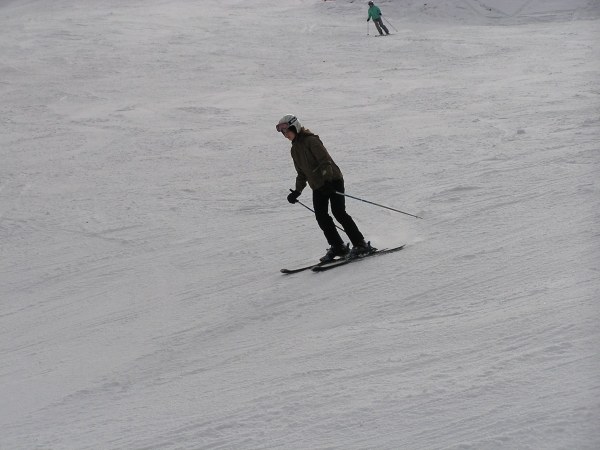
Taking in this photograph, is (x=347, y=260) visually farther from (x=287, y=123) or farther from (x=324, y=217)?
(x=287, y=123)

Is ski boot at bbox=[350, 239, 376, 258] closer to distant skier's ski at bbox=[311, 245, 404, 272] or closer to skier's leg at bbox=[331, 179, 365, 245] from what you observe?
distant skier's ski at bbox=[311, 245, 404, 272]

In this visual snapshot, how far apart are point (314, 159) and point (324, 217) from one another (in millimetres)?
640

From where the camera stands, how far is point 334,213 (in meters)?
7.20

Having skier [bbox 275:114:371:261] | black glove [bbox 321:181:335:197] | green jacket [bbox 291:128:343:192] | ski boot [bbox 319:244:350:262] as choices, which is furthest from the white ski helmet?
ski boot [bbox 319:244:350:262]

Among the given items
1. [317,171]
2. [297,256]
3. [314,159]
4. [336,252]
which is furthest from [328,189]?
[297,256]

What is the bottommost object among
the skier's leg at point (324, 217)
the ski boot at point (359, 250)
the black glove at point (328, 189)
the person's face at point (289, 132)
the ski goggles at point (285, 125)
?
the ski boot at point (359, 250)

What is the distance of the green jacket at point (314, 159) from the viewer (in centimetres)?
695

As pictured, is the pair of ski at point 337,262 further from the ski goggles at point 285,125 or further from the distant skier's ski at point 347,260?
Result: the ski goggles at point 285,125

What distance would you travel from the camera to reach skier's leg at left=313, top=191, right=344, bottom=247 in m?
7.15

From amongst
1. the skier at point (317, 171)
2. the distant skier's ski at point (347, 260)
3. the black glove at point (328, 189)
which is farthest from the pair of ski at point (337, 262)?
the black glove at point (328, 189)

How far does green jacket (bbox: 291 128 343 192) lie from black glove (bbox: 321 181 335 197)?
0.12 feet

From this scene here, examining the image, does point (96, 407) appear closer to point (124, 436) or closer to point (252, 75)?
point (124, 436)

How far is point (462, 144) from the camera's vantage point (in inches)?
452

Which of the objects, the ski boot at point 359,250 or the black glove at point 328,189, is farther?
the ski boot at point 359,250
